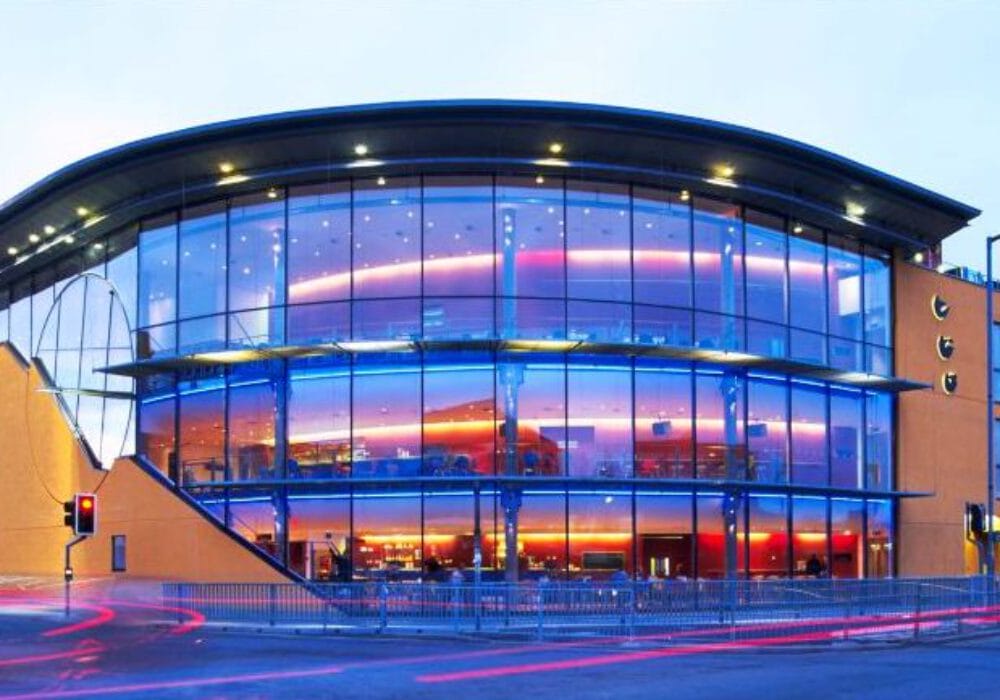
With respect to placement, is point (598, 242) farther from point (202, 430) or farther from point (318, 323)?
point (202, 430)

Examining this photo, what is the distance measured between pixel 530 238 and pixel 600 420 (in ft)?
17.9

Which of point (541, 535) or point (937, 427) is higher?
point (937, 427)

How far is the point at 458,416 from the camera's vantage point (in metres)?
34.1

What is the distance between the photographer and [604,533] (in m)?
34.6

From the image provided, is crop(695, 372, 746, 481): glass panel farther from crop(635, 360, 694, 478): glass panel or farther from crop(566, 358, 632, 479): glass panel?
crop(566, 358, 632, 479): glass panel

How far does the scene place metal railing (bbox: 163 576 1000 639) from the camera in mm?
24688

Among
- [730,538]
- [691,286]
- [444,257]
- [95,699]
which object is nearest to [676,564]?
[730,538]

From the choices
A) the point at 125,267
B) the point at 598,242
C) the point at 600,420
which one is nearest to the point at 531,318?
the point at 598,242

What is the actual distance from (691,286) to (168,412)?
16308 millimetres

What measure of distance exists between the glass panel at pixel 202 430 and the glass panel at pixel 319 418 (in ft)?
8.11

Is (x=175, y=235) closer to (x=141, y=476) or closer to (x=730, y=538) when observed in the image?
(x=141, y=476)

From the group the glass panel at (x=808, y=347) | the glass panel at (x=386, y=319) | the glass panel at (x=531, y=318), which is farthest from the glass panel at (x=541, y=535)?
the glass panel at (x=808, y=347)

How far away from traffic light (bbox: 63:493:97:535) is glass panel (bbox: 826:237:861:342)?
22622 millimetres

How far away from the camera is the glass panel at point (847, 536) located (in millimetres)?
39219
